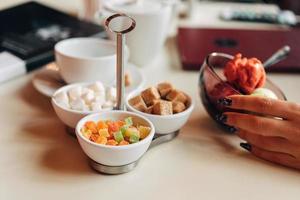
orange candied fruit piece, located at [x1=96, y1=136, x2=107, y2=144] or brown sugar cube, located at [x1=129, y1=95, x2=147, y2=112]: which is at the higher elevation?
brown sugar cube, located at [x1=129, y1=95, x2=147, y2=112]

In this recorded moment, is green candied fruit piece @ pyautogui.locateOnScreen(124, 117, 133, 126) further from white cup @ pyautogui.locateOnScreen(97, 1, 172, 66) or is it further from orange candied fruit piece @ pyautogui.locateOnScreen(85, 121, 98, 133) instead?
white cup @ pyautogui.locateOnScreen(97, 1, 172, 66)

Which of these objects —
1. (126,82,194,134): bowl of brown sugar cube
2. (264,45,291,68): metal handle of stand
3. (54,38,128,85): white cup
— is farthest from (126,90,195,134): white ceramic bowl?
(264,45,291,68): metal handle of stand

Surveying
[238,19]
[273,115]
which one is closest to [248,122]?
[273,115]

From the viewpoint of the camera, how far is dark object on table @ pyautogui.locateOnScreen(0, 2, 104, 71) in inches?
39.8

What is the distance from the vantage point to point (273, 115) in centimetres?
75

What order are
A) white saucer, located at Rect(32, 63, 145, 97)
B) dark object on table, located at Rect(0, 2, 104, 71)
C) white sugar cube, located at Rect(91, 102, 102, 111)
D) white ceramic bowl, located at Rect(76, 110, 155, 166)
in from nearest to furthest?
1. white ceramic bowl, located at Rect(76, 110, 155, 166)
2. white sugar cube, located at Rect(91, 102, 102, 111)
3. white saucer, located at Rect(32, 63, 145, 97)
4. dark object on table, located at Rect(0, 2, 104, 71)

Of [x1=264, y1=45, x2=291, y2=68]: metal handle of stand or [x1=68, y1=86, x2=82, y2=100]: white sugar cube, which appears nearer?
[x1=68, y1=86, x2=82, y2=100]: white sugar cube

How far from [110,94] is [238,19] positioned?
0.64m

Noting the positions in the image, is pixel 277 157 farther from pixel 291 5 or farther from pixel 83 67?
pixel 291 5

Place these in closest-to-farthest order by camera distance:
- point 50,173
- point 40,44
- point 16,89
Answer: point 50,173
point 16,89
point 40,44

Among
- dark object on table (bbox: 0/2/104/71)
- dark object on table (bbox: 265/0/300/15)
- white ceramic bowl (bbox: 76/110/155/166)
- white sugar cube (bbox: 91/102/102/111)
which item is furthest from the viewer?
dark object on table (bbox: 265/0/300/15)

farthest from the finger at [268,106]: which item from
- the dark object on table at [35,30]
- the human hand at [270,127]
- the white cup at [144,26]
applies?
the dark object on table at [35,30]

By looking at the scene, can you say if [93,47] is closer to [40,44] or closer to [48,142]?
[40,44]

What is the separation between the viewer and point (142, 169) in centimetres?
73
